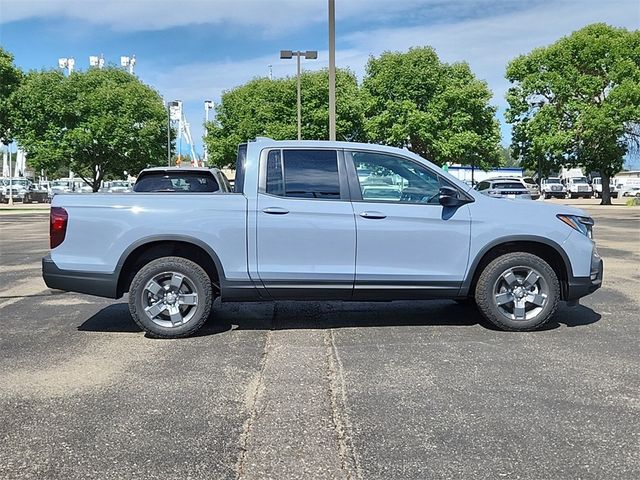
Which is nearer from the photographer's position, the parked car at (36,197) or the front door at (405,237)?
the front door at (405,237)

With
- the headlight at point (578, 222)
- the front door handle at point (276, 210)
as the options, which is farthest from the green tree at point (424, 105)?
the front door handle at point (276, 210)

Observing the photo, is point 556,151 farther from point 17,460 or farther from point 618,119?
point 17,460

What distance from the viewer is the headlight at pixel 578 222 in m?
6.21

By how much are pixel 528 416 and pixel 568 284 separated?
250 cm

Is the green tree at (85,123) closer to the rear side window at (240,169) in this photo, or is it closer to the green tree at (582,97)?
the green tree at (582,97)

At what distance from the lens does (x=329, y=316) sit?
711cm

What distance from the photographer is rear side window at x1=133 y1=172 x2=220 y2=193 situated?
10.8 metres

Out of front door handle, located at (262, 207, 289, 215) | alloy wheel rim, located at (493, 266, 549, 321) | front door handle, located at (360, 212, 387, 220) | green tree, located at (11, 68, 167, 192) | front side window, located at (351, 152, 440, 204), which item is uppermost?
green tree, located at (11, 68, 167, 192)

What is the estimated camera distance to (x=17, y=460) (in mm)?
3461

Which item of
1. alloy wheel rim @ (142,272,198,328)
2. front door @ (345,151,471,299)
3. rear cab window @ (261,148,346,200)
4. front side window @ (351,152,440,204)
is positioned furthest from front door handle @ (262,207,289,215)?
alloy wheel rim @ (142,272,198,328)

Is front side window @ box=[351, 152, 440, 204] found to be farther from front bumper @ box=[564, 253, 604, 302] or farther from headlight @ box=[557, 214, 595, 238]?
front bumper @ box=[564, 253, 604, 302]

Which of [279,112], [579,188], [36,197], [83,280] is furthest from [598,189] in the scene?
[83,280]

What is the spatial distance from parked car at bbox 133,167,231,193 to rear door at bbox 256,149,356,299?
4862 millimetres

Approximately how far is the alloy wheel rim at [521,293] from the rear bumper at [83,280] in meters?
3.67
